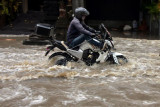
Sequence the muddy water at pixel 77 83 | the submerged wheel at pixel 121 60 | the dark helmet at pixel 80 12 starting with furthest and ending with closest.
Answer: the submerged wheel at pixel 121 60 → the dark helmet at pixel 80 12 → the muddy water at pixel 77 83

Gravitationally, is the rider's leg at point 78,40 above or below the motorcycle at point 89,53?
above

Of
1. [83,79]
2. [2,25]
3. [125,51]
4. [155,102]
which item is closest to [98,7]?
[2,25]

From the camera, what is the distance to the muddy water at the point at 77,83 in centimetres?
505

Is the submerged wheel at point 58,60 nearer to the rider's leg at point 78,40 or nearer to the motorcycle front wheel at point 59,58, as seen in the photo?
the motorcycle front wheel at point 59,58

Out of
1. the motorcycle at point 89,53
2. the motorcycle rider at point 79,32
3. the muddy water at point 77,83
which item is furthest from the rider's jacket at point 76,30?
the muddy water at point 77,83

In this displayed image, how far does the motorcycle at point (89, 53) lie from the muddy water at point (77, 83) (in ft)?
0.53

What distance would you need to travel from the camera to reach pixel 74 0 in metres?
14.9

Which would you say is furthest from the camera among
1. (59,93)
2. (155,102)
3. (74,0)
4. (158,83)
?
(74,0)

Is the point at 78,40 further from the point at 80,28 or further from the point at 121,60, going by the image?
the point at 121,60

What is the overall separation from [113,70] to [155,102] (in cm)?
223

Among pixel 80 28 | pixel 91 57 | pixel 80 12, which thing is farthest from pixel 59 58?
pixel 80 12

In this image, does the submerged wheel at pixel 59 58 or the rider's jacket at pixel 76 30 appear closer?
the rider's jacket at pixel 76 30

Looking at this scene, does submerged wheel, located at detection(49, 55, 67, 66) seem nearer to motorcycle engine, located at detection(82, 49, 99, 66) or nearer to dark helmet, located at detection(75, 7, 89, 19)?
motorcycle engine, located at detection(82, 49, 99, 66)

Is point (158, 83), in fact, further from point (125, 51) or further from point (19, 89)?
point (125, 51)
